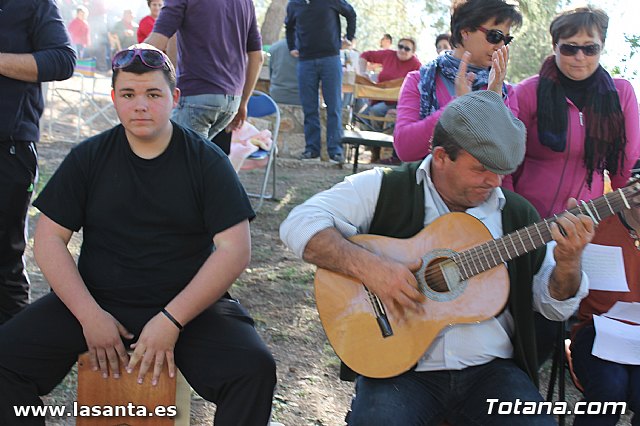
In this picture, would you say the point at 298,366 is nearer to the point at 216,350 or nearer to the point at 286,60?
the point at 216,350

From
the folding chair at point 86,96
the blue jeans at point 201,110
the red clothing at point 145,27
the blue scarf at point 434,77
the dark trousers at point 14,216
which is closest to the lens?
the blue scarf at point 434,77

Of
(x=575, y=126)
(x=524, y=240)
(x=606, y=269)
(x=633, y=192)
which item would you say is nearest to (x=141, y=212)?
(x=524, y=240)

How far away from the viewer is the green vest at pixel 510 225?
254 cm

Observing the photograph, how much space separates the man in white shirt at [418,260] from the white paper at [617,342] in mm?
380

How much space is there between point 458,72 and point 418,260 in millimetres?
1059

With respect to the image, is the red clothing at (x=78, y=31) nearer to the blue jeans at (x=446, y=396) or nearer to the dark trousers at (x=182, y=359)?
the dark trousers at (x=182, y=359)

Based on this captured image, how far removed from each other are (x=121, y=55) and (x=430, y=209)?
1.23 meters

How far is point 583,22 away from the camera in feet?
10.7

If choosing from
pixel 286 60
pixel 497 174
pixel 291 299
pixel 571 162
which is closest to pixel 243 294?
pixel 291 299

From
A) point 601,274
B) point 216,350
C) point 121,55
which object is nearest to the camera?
point 216,350

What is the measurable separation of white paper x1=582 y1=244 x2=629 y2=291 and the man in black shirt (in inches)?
51.8

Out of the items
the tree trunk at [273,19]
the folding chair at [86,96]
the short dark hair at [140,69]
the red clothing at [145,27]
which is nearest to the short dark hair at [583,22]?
the short dark hair at [140,69]

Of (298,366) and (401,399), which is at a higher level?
(401,399)

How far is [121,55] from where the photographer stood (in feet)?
8.91
